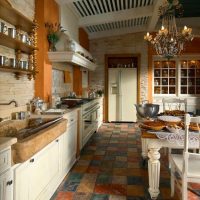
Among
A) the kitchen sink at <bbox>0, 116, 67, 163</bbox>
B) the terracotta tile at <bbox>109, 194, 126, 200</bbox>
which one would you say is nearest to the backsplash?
the kitchen sink at <bbox>0, 116, 67, 163</bbox>

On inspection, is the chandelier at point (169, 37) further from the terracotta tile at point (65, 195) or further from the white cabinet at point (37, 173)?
the terracotta tile at point (65, 195)

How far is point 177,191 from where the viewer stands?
3.00 meters

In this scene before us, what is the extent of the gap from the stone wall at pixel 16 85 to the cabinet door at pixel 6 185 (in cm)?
130

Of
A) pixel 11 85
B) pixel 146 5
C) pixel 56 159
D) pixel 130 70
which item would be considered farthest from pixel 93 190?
pixel 130 70

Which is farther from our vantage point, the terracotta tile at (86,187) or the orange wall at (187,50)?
the orange wall at (187,50)

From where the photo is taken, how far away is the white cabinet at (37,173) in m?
1.93

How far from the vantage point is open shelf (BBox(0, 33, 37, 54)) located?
2831mm

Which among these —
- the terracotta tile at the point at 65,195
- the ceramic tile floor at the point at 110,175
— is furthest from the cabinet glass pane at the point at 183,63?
the terracotta tile at the point at 65,195

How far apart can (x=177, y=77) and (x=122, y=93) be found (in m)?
1.88

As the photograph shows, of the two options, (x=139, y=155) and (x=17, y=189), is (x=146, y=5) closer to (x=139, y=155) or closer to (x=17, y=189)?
(x=139, y=155)

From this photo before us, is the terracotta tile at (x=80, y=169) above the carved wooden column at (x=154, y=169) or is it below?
below

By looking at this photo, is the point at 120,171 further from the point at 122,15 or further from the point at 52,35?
the point at 122,15

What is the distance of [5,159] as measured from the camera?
1.67m

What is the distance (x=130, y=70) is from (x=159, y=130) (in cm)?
552
